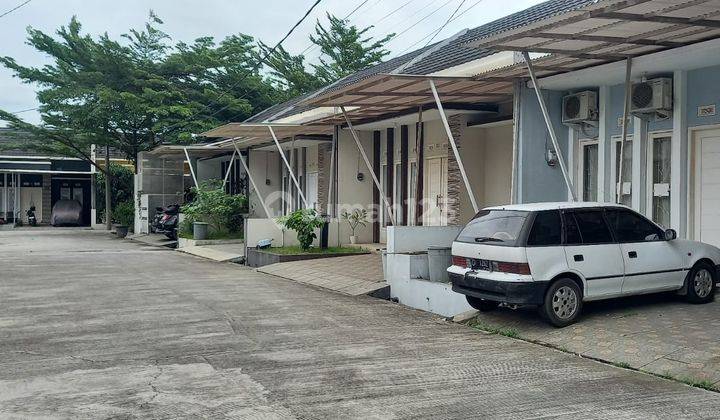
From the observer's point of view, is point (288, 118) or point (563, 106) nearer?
point (563, 106)

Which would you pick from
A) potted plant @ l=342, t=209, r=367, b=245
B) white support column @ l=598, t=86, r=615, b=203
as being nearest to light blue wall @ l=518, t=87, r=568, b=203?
white support column @ l=598, t=86, r=615, b=203

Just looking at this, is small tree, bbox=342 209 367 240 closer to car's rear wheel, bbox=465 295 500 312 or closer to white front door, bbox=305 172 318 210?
white front door, bbox=305 172 318 210

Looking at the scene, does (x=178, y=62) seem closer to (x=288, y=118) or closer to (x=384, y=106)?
(x=288, y=118)

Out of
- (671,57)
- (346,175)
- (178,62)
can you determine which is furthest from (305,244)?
(178,62)

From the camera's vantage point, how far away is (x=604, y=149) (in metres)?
11.5

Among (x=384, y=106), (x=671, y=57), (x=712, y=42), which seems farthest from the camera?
(x=384, y=106)

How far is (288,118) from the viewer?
→ 20141 millimetres

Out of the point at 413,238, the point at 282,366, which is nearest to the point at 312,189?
the point at 413,238

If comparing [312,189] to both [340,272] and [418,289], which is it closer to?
[340,272]

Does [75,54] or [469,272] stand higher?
[75,54]

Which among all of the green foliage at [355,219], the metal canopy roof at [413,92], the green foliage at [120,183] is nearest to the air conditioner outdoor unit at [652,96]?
the metal canopy roof at [413,92]

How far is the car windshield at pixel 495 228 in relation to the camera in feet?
27.6

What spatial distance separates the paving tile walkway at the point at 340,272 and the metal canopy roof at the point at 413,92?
3.25 meters

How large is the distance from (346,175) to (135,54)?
16.6 meters
